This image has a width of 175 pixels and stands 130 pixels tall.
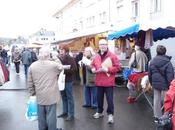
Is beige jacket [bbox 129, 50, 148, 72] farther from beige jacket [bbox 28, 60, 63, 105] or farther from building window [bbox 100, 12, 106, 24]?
building window [bbox 100, 12, 106, 24]

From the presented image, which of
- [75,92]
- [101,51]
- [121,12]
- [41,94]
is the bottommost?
[75,92]

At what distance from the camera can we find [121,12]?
28500 millimetres

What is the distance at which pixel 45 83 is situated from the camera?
7.59 metres

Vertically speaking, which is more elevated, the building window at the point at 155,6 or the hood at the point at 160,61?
the building window at the point at 155,6

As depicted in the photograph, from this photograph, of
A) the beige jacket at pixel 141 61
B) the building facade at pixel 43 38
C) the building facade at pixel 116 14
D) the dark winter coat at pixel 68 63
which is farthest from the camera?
the building facade at pixel 43 38

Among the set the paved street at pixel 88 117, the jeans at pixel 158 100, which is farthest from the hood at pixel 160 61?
the paved street at pixel 88 117

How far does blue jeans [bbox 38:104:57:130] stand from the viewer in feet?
25.2

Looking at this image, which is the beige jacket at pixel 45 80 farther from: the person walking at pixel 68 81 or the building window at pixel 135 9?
the building window at pixel 135 9

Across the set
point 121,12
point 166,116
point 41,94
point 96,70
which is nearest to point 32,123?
point 96,70

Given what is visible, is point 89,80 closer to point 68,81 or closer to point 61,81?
point 68,81

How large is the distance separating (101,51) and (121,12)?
755 inches

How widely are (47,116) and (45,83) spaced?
2.08 ft

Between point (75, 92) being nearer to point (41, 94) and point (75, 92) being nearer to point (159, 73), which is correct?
Answer: point (159, 73)

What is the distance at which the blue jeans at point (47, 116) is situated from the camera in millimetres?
7691
